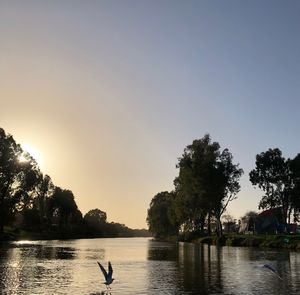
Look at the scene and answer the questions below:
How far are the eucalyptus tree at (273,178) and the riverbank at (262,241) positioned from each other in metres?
17.2

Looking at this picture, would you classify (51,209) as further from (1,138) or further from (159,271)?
(159,271)

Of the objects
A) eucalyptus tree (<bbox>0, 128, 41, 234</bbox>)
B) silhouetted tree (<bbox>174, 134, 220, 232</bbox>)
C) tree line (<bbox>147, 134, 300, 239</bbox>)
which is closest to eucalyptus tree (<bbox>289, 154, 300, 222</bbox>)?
tree line (<bbox>147, 134, 300, 239</bbox>)

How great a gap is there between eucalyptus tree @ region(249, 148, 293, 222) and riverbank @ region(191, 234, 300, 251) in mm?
17194

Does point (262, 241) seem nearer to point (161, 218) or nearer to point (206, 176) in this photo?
point (206, 176)

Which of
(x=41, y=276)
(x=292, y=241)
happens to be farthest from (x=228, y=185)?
(x=41, y=276)

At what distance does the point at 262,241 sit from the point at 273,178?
30.1 metres

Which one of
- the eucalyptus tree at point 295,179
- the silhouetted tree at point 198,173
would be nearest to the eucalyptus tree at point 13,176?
the silhouetted tree at point 198,173

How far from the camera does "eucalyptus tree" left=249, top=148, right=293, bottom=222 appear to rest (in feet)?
387

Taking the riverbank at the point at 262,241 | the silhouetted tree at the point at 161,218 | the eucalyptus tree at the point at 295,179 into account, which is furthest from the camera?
the silhouetted tree at the point at 161,218

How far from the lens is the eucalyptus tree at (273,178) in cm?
11788

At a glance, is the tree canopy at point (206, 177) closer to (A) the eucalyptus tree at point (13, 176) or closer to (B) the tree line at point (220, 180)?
(B) the tree line at point (220, 180)

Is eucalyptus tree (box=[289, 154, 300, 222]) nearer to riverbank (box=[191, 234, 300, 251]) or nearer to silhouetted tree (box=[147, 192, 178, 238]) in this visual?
riverbank (box=[191, 234, 300, 251])

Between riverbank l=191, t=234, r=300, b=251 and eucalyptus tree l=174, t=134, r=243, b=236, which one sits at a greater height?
eucalyptus tree l=174, t=134, r=243, b=236

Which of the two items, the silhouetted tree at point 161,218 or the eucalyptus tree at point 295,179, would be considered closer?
the eucalyptus tree at point 295,179
